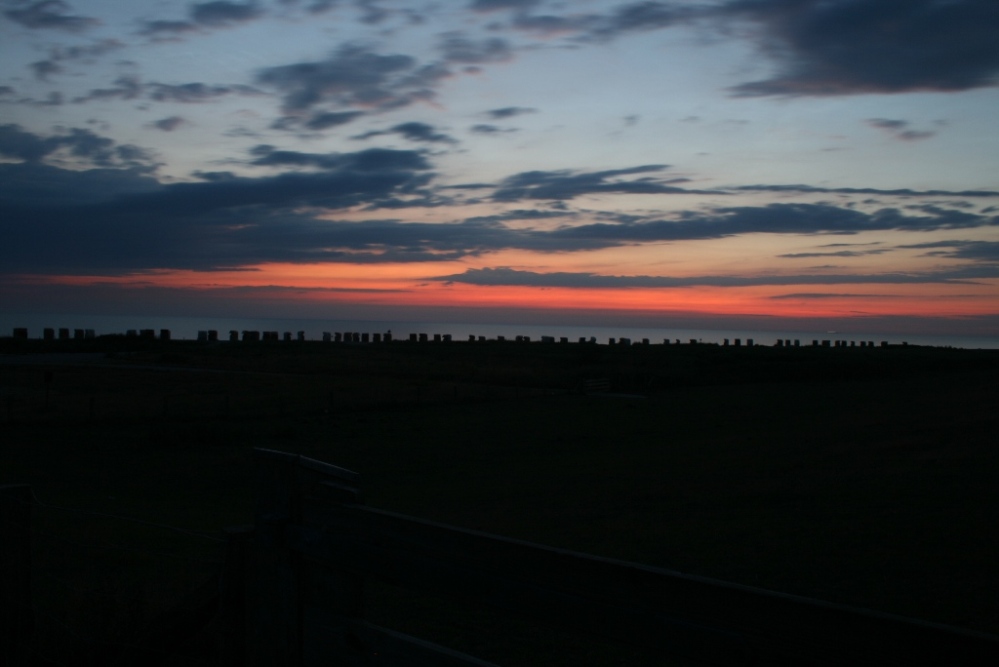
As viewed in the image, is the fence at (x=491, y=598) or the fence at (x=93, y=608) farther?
the fence at (x=93, y=608)

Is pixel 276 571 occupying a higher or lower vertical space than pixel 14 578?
higher

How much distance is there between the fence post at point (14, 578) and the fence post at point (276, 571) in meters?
1.94

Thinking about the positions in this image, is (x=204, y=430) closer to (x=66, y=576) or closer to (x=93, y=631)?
(x=66, y=576)

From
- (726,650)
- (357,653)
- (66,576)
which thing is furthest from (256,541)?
(66,576)

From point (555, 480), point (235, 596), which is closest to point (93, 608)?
point (235, 596)

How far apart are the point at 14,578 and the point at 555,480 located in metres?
13.4

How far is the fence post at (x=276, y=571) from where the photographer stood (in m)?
2.98

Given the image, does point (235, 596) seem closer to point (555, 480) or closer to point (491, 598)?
point (491, 598)

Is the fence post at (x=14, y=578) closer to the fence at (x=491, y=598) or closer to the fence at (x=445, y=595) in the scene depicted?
the fence at (x=445, y=595)

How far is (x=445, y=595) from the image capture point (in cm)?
253

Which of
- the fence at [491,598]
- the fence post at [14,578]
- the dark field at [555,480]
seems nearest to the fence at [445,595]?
the fence at [491,598]

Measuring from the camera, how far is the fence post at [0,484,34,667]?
4.22 m

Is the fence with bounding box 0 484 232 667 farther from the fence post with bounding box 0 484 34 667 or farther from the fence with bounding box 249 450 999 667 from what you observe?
the fence with bounding box 249 450 999 667

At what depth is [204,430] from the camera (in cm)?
2408
